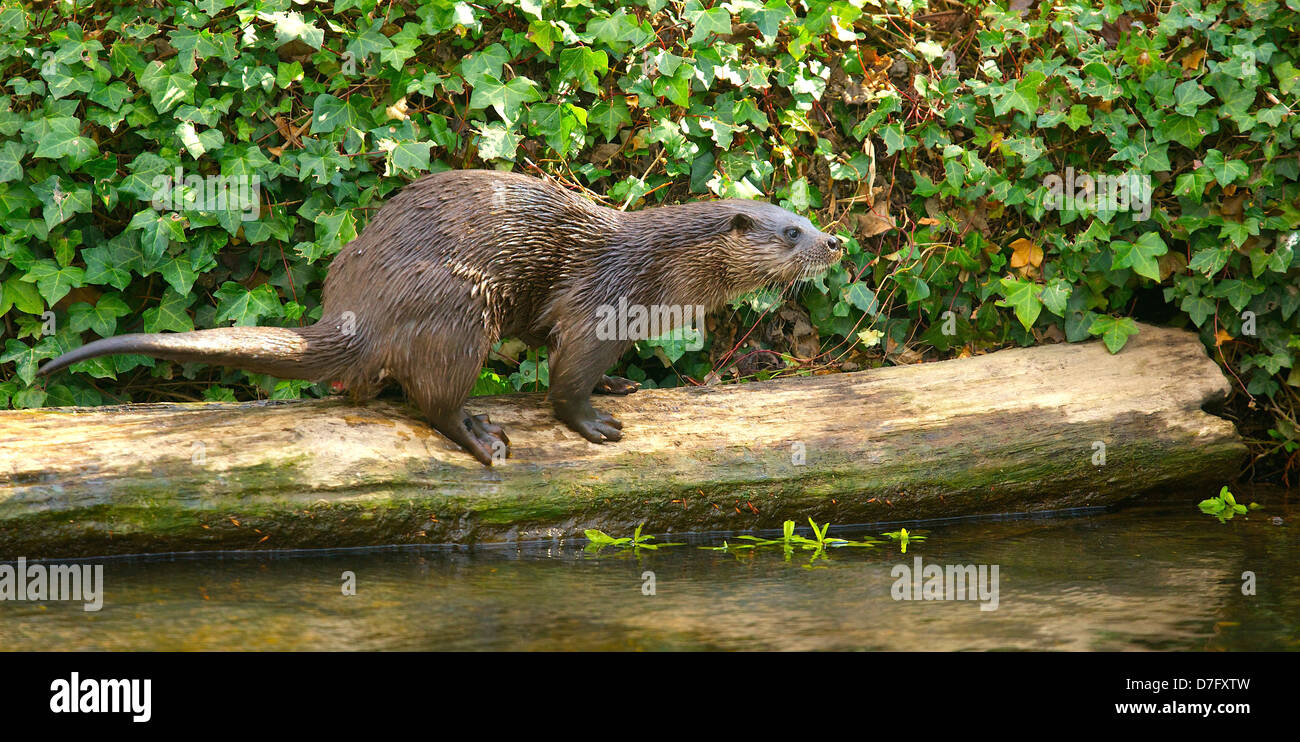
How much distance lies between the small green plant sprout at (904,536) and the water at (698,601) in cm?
4

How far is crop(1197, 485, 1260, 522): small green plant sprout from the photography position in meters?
4.22

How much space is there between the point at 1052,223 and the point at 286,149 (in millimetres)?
3229

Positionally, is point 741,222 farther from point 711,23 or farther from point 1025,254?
point 1025,254

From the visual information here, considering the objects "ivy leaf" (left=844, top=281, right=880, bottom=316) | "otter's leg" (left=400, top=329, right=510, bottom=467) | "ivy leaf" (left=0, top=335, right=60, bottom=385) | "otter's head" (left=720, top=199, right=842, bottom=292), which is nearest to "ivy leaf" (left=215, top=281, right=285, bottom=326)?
"ivy leaf" (left=0, top=335, right=60, bottom=385)

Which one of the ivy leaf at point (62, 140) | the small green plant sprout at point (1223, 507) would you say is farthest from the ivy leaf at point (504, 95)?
the small green plant sprout at point (1223, 507)

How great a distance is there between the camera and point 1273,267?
4539 mm

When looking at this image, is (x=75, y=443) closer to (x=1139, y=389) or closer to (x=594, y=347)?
(x=594, y=347)

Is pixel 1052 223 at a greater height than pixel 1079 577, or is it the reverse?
pixel 1052 223

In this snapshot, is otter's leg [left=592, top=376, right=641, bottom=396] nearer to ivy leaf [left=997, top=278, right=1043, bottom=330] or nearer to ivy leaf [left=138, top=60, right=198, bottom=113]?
ivy leaf [left=997, top=278, right=1043, bottom=330]

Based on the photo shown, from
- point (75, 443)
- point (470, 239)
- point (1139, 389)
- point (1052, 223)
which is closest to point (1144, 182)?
point (1052, 223)

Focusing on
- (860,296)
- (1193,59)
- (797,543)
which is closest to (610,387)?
(797,543)

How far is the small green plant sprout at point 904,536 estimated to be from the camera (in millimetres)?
3838

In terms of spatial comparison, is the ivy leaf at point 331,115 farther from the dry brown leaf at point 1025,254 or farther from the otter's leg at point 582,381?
the dry brown leaf at point 1025,254
